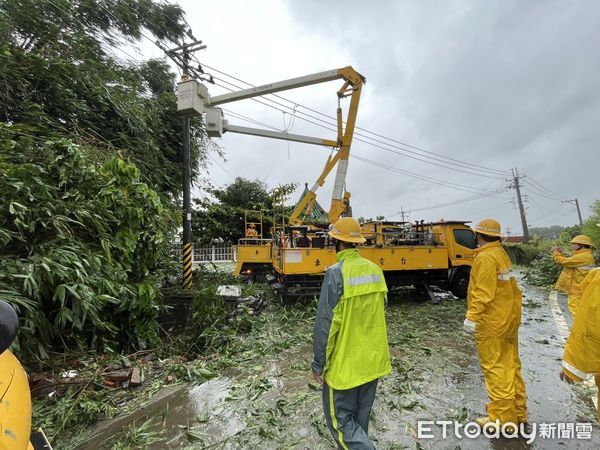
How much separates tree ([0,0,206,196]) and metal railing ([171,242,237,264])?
690cm

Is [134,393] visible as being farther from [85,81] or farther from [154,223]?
[85,81]

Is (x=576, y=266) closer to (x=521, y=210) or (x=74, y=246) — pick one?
(x=74, y=246)

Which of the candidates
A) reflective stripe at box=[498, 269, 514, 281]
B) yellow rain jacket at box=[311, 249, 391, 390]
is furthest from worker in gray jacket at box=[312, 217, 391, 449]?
reflective stripe at box=[498, 269, 514, 281]

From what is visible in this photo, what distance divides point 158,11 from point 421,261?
10440 millimetres

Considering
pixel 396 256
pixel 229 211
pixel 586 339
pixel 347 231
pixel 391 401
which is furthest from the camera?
pixel 229 211

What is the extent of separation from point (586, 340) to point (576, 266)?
3606mm

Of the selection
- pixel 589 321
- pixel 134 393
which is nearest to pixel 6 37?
pixel 134 393

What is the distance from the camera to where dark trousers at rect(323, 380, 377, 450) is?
1854 mm

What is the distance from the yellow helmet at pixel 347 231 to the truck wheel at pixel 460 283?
7.10m

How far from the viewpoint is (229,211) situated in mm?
16266

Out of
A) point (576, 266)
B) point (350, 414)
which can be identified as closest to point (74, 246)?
point (350, 414)

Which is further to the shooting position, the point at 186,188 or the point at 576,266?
the point at 186,188

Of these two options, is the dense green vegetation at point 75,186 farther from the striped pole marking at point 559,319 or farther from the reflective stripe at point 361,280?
the striped pole marking at point 559,319

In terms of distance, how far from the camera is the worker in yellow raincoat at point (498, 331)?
2.54m
